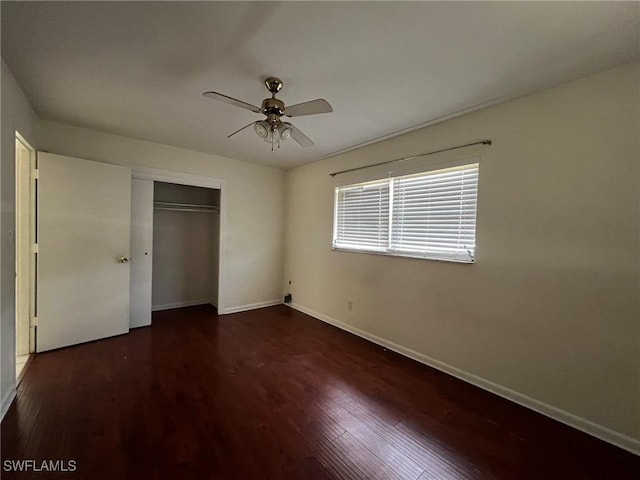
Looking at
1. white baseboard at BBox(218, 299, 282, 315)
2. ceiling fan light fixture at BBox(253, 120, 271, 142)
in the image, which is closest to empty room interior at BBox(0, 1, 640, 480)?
ceiling fan light fixture at BBox(253, 120, 271, 142)

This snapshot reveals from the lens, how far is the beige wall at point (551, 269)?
1.75m

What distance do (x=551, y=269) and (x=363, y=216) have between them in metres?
2.02

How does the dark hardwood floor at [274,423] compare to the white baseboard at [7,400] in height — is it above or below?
below

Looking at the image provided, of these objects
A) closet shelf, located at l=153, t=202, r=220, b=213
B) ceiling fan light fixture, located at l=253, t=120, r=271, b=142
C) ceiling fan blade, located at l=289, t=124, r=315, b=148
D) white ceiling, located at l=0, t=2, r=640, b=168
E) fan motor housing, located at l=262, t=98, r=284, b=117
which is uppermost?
white ceiling, located at l=0, t=2, r=640, b=168

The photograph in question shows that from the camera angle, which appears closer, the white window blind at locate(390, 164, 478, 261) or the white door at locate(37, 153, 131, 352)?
the white window blind at locate(390, 164, 478, 261)

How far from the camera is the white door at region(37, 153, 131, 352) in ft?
9.25

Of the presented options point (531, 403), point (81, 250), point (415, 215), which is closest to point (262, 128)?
point (415, 215)

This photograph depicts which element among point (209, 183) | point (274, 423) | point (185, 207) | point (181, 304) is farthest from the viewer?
point (181, 304)

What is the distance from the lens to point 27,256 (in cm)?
274

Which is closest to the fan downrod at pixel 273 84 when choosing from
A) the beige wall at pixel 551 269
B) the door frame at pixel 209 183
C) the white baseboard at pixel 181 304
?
the beige wall at pixel 551 269

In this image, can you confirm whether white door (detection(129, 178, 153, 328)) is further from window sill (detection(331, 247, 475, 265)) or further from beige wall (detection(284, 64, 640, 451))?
beige wall (detection(284, 64, 640, 451))

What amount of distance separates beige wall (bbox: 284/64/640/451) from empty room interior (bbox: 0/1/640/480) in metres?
0.01

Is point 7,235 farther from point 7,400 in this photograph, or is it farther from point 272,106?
point 272,106

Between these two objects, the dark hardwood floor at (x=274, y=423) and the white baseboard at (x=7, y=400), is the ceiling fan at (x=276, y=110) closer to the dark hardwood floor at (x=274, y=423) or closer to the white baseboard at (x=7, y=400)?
the dark hardwood floor at (x=274, y=423)
